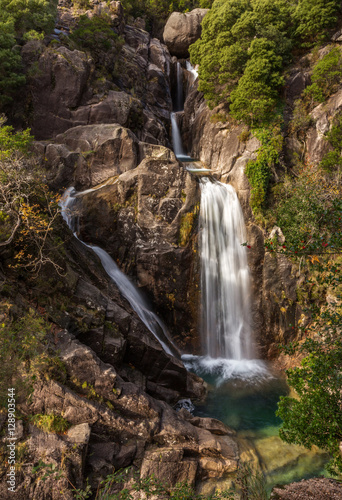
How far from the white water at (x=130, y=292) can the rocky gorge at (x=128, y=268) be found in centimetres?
55

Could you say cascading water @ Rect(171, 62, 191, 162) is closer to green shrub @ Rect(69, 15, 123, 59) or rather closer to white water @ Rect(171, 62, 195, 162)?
white water @ Rect(171, 62, 195, 162)

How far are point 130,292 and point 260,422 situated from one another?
311 inches

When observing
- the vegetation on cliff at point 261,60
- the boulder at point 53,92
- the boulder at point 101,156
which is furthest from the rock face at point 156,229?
the boulder at point 53,92

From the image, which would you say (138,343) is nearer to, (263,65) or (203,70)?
(263,65)

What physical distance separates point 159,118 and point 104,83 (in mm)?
5629

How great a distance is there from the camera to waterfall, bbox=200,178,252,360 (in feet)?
52.8

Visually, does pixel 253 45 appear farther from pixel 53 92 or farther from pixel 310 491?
pixel 310 491

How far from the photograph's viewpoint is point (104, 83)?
72.8 ft

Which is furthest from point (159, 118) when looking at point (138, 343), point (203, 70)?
point (138, 343)

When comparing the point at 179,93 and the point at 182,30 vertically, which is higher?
the point at 182,30

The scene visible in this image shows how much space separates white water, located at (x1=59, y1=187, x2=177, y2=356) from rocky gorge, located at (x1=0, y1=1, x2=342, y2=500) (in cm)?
55

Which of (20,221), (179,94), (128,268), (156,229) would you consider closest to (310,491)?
(20,221)

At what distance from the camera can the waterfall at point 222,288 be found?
52.8ft

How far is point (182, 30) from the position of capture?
33000mm
